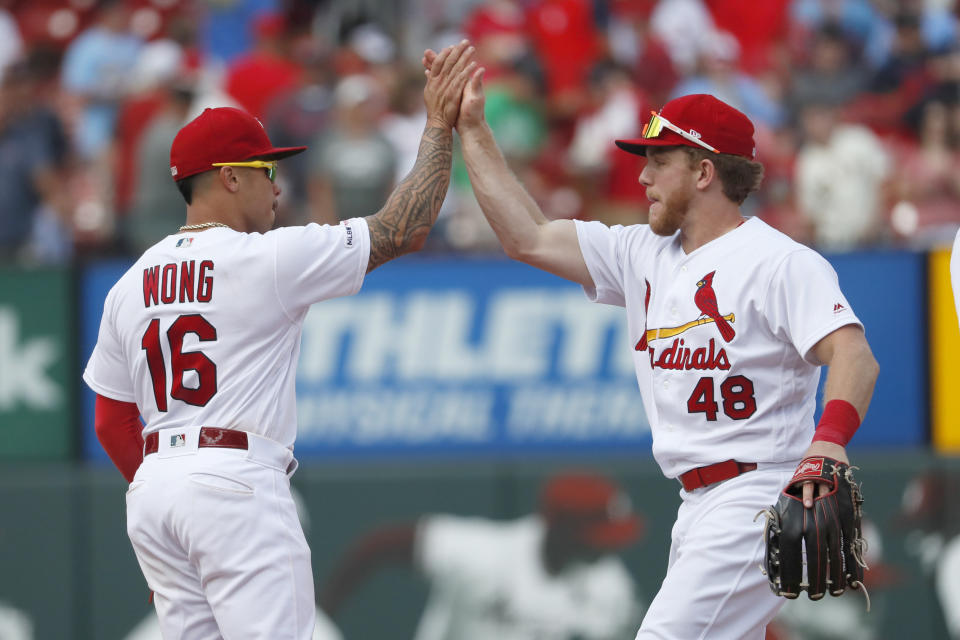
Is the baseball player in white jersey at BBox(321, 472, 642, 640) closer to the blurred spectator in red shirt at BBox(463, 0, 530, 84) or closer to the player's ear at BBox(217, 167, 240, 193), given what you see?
the player's ear at BBox(217, 167, 240, 193)

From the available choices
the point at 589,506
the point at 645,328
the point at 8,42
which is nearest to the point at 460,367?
the point at 589,506

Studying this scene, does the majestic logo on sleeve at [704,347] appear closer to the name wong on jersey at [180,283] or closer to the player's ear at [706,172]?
the player's ear at [706,172]

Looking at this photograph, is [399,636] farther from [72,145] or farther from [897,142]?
[897,142]

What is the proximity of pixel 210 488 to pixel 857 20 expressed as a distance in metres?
9.29

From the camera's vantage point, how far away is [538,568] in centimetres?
743

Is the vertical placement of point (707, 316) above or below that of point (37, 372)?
above

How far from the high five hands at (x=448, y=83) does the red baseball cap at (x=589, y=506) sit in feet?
9.35

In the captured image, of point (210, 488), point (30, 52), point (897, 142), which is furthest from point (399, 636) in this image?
point (30, 52)

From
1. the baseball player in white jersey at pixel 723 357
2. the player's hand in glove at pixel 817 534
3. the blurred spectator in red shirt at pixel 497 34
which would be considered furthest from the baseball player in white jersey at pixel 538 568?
the blurred spectator in red shirt at pixel 497 34

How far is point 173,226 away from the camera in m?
8.28

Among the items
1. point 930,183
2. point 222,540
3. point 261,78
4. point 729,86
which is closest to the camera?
point 222,540

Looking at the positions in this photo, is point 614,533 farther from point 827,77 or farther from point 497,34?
point 497,34

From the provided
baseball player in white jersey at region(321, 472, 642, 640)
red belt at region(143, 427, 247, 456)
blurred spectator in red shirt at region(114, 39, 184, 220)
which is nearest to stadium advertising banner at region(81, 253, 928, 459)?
baseball player in white jersey at region(321, 472, 642, 640)

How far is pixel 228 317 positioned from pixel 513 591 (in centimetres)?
356
